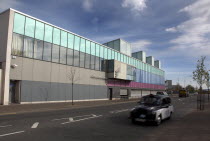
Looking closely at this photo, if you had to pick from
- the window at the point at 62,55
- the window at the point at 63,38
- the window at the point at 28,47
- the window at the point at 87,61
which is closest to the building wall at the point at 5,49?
the window at the point at 28,47

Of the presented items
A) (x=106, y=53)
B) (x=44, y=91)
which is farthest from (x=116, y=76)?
(x=44, y=91)

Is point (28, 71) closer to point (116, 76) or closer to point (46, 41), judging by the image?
point (46, 41)

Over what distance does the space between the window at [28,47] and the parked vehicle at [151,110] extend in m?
→ 19.5

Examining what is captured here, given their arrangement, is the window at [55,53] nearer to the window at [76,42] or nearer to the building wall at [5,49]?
the window at [76,42]

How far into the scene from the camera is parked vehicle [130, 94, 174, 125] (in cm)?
1038

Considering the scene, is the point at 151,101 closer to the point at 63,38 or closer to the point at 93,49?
the point at 63,38

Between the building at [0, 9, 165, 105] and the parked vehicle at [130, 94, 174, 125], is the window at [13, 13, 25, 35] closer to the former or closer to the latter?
the building at [0, 9, 165, 105]

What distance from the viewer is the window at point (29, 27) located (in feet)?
84.9

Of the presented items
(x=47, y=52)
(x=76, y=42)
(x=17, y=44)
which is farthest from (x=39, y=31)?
(x=76, y=42)

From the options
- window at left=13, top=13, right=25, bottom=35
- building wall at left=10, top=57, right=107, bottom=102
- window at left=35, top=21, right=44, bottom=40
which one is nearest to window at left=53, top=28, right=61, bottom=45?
window at left=35, top=21, right=44, bottom=40

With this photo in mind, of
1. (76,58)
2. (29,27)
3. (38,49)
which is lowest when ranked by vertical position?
(76,58)

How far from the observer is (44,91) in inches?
1096

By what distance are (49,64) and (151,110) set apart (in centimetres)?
2195

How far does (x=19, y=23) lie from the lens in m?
25.0
